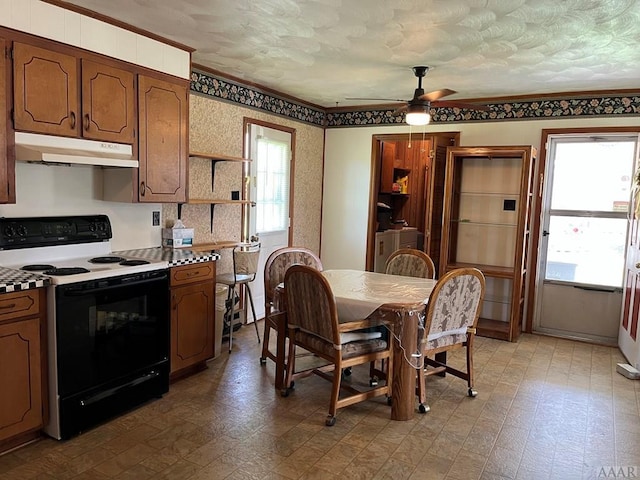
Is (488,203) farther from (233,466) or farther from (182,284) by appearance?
(233,466)

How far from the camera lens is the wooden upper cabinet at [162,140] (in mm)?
3355

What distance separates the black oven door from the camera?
2.62 meters

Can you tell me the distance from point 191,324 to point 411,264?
1.90 m

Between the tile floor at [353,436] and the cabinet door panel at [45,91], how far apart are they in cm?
179

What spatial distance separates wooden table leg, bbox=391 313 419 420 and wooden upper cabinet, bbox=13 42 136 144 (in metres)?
2.22

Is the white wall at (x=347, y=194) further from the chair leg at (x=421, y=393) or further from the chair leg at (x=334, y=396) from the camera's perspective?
the chair leg at (x=334, y=396)

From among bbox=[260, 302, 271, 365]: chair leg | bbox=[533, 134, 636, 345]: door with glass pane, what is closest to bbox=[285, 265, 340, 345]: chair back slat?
bbox=[260, 302, 271, 365]: chair leg

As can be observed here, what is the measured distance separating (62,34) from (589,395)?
4.25 m

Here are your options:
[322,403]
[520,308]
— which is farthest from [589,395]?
[322,403]

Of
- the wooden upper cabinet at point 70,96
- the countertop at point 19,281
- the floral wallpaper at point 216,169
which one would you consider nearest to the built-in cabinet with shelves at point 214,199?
the floral wallpaper at point 216,169

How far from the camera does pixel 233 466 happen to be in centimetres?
245

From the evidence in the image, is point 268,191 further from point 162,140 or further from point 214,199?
point 162,140

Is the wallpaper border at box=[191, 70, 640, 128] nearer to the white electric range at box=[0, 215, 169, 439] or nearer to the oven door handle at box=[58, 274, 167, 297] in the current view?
the white electric range at box=[0, 215, 169, 439]

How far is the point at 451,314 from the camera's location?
3.14 metres
